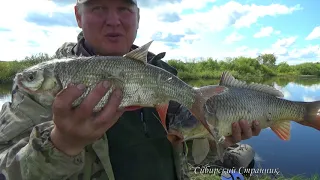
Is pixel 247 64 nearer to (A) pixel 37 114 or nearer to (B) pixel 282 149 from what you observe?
(B) pixel 282 149

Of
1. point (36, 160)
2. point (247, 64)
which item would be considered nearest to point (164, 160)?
point (36, 160)

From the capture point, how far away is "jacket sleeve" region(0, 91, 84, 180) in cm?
170

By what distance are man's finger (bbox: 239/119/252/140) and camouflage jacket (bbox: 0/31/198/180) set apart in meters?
1.37

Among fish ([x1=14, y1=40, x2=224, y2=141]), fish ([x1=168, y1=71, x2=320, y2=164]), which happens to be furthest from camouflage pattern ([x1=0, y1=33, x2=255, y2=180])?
fish ([x1=168, y1=71, x2=320, y2=164])

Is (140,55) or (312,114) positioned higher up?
(140,55)

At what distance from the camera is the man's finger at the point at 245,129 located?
9.53 ft

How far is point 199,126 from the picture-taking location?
2.89m

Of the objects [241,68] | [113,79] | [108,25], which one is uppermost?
[108,25]

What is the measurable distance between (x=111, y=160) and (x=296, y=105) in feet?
6.64

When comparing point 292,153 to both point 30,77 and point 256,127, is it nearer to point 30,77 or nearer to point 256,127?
point 256,127

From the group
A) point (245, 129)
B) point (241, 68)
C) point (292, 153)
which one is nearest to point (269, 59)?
point (241, 68)

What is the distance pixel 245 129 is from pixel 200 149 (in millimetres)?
447

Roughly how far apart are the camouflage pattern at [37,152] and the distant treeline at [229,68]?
18.9 meters

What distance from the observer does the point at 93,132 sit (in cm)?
169
